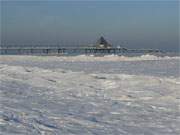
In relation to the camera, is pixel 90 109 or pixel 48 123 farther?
pixel 90 109

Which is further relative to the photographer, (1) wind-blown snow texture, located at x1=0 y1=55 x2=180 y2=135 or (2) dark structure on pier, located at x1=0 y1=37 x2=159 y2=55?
(2) dark structure on pier, located at x1=0 y1=37 x2=159 y2=55

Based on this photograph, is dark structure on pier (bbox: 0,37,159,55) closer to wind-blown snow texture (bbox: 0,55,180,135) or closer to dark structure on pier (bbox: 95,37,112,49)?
dark structure on pier (bbox: 95,37,112,49)

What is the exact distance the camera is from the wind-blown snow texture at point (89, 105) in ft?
26.6

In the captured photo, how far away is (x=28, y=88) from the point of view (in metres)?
13.6

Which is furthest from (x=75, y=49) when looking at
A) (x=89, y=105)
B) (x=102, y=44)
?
(x=89, y=105)

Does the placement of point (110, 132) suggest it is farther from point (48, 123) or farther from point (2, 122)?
point (2, 122)

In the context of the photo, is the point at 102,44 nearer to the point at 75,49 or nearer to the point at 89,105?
the point at 75,49

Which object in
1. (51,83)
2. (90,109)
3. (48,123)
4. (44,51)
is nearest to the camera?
(48,123)

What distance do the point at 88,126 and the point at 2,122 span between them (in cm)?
154

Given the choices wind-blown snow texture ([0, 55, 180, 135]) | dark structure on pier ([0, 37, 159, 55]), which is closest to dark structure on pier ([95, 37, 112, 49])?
dark structure on pier ([0, 37, 159, 55])

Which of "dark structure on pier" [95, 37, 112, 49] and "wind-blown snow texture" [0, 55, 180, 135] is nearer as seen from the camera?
"wind-blown snow texture" [0, 55, 180, 135]

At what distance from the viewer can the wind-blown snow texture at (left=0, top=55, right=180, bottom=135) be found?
8.09 m

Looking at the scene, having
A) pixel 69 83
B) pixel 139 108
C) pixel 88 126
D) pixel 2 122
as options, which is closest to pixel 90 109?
pixel 139 108

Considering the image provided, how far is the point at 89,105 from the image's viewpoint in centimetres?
1097
